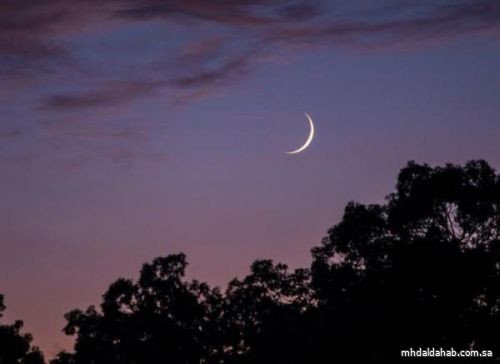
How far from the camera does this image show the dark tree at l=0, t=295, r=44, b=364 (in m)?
73.9

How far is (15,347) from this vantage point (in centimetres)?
7475

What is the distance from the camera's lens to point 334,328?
2076 inches

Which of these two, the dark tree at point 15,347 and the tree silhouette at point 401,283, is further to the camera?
the dark tree at point 15,347

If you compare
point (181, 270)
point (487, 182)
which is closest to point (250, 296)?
point (181, 270)

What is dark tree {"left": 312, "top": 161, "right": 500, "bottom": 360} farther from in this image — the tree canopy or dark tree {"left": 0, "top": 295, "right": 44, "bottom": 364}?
dark tree {"left": 0, "top": 295, "right": 44, "bottom": 364}

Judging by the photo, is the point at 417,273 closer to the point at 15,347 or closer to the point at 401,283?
the point at 401,283

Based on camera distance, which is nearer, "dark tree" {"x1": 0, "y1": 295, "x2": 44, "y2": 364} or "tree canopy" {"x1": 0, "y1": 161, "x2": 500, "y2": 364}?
"tree canopy" {"x1": 0, "y1": 161, "x2": 500, "y2": 364}

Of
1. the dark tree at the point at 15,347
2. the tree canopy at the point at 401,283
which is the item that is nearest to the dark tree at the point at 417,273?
the tree canopy at the point at 401,283

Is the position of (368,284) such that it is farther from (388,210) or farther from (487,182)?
(487,182)

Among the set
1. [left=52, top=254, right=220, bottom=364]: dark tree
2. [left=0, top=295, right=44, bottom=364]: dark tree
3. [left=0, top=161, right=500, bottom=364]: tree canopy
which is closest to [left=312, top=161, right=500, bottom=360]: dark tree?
[left=0, top=161, right=500, bottom=364]: tree canopy

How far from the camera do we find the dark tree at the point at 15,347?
7394 cm

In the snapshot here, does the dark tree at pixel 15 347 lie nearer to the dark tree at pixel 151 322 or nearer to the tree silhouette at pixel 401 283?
the dark tree at pixel 151 322

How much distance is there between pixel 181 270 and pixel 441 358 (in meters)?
25.4

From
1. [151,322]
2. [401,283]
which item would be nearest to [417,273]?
[401,283]
